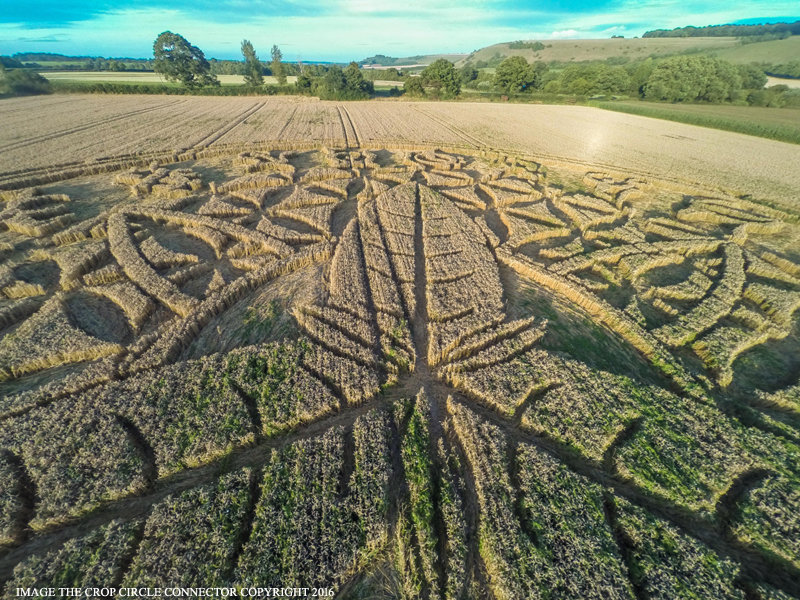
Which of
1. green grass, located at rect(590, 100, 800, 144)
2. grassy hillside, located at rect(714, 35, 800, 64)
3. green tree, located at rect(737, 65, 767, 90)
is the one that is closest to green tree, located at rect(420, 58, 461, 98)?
green grass, located at rect(590, 100, 800, 144)

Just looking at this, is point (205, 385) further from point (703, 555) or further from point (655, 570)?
point (703, 555)

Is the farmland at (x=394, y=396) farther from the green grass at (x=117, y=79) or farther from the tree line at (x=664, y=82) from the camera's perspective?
the green grass at (x=117, y=79)

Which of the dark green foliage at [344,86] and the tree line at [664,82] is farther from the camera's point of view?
the tree line at [664,82]

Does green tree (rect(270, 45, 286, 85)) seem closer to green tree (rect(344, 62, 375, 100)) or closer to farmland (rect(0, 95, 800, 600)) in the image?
green tree (rect(344, 62, 375, 100))

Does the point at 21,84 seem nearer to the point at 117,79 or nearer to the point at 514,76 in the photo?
the point at 117,79

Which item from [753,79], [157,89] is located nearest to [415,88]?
[157,89]

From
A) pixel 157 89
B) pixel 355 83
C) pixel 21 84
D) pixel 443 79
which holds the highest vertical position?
pixel 443 79

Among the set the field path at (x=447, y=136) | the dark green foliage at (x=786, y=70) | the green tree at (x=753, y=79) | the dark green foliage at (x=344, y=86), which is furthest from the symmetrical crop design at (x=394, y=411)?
the dark green foliage at (x=786, y=70)

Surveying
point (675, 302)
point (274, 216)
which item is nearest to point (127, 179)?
point (274, 216)
